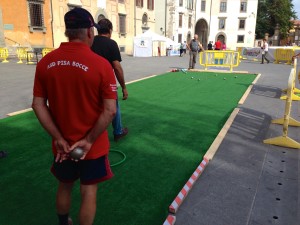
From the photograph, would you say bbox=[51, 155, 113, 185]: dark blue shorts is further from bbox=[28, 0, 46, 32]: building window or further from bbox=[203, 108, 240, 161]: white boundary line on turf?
bbox=[28, 0, 46, 32]: building window

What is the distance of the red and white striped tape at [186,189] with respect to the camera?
119 inches

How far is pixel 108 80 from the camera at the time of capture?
201cm

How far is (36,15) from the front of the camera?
23375mm

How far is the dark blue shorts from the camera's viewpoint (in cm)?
218

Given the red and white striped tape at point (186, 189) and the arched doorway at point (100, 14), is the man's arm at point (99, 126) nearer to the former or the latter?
the red and white striped tape at point (186, 189)

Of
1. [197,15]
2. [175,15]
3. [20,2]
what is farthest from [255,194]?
[197,15]

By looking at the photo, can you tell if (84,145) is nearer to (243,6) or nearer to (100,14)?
(100,14)

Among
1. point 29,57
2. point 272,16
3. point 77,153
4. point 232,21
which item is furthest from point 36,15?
point 272,16

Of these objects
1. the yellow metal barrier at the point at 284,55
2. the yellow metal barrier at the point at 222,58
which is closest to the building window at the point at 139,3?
the yellow metal barrier at the point at 284,55

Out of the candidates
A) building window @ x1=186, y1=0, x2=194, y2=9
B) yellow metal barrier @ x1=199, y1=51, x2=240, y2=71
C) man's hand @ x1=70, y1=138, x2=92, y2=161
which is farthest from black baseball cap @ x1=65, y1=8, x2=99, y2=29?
building window @ x1=186, y1=0, x2=194, y2=9

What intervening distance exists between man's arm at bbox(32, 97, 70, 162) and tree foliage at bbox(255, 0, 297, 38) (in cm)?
6548

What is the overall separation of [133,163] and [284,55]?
2297 cm

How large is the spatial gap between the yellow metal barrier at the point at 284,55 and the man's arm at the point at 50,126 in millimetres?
24186

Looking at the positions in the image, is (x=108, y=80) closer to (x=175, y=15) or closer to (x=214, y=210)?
(x=214, y=210)
